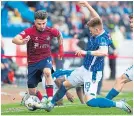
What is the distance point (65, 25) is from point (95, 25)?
13979 mm

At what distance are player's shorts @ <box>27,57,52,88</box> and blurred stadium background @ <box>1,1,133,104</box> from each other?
296 inches

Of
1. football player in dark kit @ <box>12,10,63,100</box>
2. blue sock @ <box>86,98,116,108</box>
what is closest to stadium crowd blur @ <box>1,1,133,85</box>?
football player in dark kit @ <box>12,10,63,100</box>

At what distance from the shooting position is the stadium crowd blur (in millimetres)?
25078

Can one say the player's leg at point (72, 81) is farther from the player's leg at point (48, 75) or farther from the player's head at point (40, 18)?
the player's head at point (40, 18)

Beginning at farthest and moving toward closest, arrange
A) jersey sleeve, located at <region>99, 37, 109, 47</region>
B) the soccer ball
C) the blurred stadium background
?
the blurred stadium background, the soccer ball, jersey sleeve, located at <region>99, 37, 109, 47</region>

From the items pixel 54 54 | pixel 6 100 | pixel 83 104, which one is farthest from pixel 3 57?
pixel 83 104

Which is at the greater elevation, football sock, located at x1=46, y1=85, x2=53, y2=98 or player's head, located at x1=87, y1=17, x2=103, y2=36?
player's head, located at x1=87, y1=17, x2=103, y2=36

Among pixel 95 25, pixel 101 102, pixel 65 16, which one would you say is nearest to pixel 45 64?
pixel 95 25

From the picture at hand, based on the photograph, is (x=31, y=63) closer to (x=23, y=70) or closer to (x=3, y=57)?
(x=3, y=57)

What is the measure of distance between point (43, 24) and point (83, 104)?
94.5 inches

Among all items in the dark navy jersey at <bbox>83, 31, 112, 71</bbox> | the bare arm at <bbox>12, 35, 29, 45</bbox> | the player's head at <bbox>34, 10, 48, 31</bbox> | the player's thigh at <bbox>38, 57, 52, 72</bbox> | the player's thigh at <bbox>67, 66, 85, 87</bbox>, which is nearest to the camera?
the dark navy jersey at <bbox>83, 31, 112, 71</bbox>

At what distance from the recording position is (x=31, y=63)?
14203 millimetres

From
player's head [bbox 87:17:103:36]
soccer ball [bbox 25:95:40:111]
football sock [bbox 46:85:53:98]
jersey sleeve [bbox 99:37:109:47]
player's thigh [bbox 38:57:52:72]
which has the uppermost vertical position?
player's head [bbox 87:17:103:36]

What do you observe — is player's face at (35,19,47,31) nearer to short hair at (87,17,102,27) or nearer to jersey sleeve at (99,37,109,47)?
short hair at (87,17,102,27)
